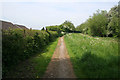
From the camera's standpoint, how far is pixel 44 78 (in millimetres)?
4492

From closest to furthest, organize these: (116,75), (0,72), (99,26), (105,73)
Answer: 1. (116,75)
2. (105,73)
3. (0,72)
4. (99,26)

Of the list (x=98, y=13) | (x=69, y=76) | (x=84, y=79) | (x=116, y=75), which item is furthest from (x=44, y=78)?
(x=98, y=13)

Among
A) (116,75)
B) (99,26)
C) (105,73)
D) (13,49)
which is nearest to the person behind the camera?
(116,75)

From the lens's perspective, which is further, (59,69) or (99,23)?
(99,23)

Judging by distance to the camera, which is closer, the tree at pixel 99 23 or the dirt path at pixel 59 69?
the dirt path at pixel 59 69

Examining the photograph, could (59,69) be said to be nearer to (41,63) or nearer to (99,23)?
(41,63)

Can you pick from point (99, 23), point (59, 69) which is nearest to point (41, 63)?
point (59, 69)

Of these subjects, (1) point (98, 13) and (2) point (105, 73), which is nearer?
(2) point (105, 73)

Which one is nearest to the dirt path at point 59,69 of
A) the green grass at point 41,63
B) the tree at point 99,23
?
the green grass at point 41,63

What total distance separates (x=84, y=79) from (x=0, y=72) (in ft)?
12.4

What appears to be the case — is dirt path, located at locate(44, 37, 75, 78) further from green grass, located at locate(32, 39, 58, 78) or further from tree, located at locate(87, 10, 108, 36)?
tree, located at locate(87, 10, 108, 36)

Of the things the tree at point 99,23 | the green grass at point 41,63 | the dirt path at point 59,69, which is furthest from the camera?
the tree at point 99,23

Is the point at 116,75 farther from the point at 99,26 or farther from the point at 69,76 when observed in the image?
the point at 99,26

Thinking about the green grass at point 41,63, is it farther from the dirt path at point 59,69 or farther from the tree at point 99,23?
the tree at point 99,23
